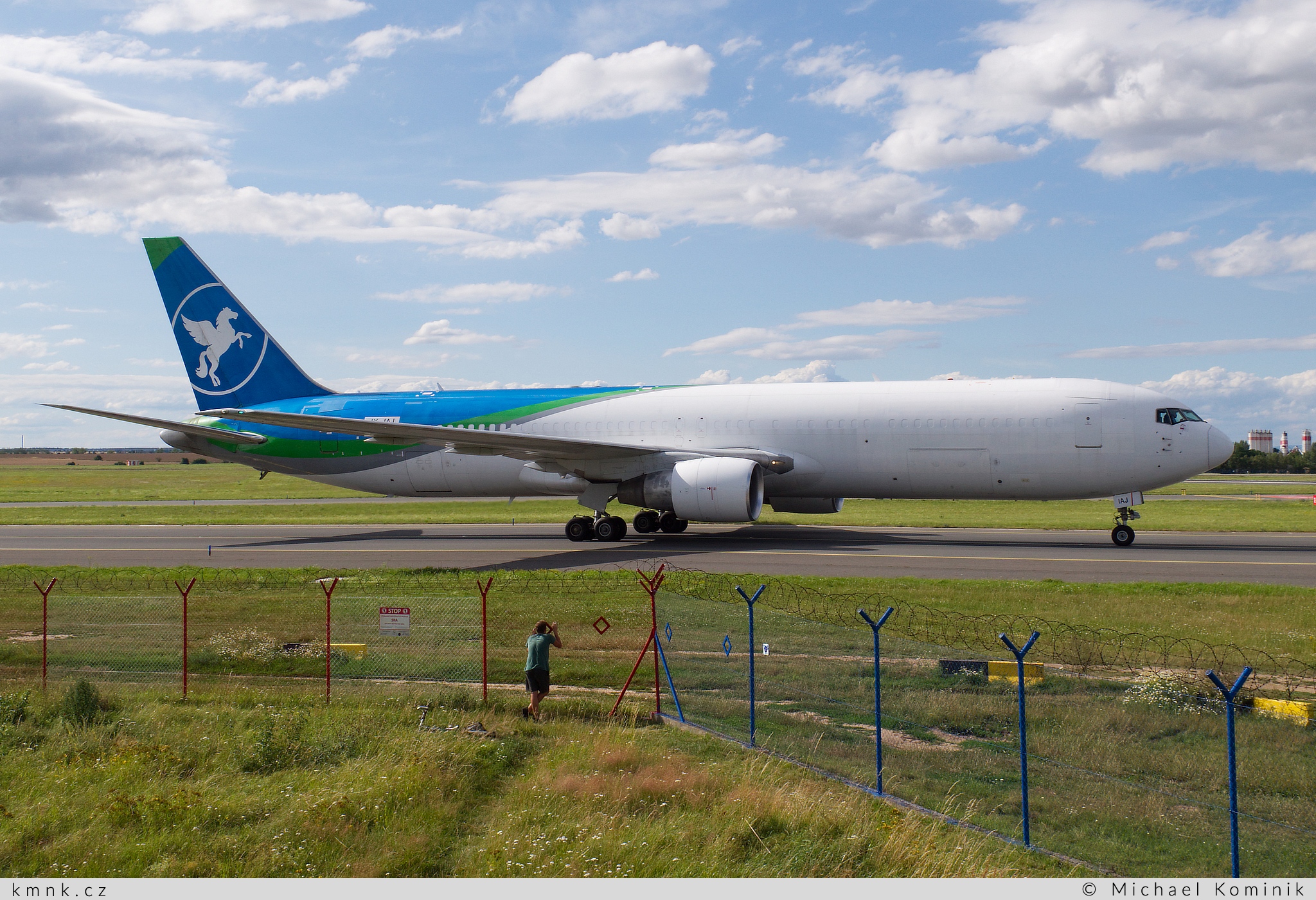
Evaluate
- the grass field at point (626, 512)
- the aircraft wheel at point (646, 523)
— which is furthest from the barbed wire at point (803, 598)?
the grass field at point (626, 512)

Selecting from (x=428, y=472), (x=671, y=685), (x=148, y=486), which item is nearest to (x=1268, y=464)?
(x=428, y=472)

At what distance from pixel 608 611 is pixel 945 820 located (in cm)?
918

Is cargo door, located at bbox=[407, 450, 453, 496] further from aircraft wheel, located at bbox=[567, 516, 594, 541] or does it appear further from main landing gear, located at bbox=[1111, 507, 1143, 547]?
main landing gear, located at bbox=[1111, 507, 1143, 547]

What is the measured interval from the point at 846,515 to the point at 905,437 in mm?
17306

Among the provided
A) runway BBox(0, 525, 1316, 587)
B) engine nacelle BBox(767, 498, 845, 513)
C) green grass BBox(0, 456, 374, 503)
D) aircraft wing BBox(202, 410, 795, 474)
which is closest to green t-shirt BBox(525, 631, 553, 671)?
runway BBox(0, 525, 1316, 587)

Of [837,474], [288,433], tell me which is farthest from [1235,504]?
[288,433]

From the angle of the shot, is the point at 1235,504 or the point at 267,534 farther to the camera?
the point at 1235,504

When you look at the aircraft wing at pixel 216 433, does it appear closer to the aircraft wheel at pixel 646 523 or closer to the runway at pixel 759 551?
the runway at pixel 759 551

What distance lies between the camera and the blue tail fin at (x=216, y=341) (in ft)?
113

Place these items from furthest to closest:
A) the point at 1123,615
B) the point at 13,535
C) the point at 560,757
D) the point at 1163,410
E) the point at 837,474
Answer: the point at 13,535 → the point at 837,474 → the point at 1163,410 → the point at 1123,615 → the point at 560,757

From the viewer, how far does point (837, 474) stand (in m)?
28.6

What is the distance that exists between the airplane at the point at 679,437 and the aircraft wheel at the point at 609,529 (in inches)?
2.8

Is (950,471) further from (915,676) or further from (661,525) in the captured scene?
(915,676)

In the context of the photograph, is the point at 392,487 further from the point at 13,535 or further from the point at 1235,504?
the point at 1235,504
